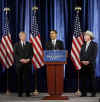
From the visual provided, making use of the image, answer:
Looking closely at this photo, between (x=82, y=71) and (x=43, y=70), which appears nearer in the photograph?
(x=82, y=71)

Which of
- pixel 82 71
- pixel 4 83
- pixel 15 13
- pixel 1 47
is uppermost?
pixel 15 13

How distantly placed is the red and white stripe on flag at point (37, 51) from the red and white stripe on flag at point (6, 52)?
0.61 metres

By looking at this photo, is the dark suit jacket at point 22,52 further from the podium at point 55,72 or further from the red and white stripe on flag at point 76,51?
the red and white stripe on flag at point 76,51

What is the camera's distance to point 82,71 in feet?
22.7

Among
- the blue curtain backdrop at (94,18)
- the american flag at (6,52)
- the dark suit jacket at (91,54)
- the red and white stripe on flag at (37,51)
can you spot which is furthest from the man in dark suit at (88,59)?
the american flag at (6,52)

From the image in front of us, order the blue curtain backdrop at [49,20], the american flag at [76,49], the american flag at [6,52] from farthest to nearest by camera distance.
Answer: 1. the blue curtain backdrop at [49,20]
2. the american flag at [6,52]
3. the american flag at [76,49]

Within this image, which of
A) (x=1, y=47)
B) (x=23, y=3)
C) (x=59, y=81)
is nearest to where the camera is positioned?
(x=59, y=81)

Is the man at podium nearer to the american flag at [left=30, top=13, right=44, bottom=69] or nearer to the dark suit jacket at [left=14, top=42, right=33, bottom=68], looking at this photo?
the dark suit jacket at [left=14, top=42, right=33, bottom=68]

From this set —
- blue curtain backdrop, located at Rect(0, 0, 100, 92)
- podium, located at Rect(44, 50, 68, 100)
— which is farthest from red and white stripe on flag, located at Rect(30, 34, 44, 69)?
podium, located at Rect(44, 50, 68, 100)

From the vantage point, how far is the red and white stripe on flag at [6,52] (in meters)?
7.80

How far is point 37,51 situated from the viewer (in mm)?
7668

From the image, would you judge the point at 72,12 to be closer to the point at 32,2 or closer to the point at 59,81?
the point at 32,2

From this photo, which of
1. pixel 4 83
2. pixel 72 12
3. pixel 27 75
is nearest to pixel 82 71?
pixel 27 75

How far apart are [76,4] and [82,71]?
7.23ft
